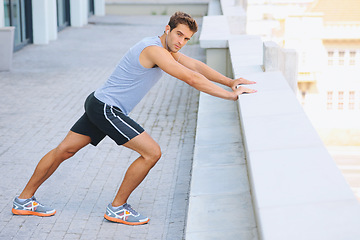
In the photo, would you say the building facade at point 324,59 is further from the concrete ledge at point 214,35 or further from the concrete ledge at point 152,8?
the concrete ledge at point 214,35

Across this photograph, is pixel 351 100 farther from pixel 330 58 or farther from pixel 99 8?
pixel 99 8

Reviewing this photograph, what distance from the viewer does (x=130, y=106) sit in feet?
15.3

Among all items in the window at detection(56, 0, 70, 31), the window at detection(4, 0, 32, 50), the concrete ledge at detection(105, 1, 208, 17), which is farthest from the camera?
the concrete ledge at detection(105, 1, 208, 17)

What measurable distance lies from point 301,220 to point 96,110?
198cm

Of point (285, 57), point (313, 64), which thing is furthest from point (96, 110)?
point (313, 64)

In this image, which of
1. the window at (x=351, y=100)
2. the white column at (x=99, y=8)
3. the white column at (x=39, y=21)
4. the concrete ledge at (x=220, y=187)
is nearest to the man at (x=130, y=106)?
the concrete ledge at (x=220, y=187)

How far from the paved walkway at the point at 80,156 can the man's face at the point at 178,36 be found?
142 centimetres

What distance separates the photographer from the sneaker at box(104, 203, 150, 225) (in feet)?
15.8

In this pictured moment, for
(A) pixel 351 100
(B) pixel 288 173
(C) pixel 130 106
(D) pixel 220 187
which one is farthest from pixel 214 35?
(A) pixel 351 100

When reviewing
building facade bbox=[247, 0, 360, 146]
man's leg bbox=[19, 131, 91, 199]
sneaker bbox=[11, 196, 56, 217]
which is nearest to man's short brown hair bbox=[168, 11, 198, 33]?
man's leg bbox=[19, 131, 91, 199]

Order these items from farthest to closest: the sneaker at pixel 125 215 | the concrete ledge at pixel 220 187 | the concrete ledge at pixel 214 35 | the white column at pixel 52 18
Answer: the white column at pixel 52 18 → the concrete ledge at pixel 214 35 → the sneaker at pixel 125 215 → the concrete ledge at pixel 220 187

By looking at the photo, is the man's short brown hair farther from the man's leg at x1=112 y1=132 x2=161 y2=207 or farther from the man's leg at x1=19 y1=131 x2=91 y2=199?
the man's leg at x1=19 y1=131 x2=91 y2=199

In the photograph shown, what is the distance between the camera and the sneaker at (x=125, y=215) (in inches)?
190

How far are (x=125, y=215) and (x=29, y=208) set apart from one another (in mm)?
794
